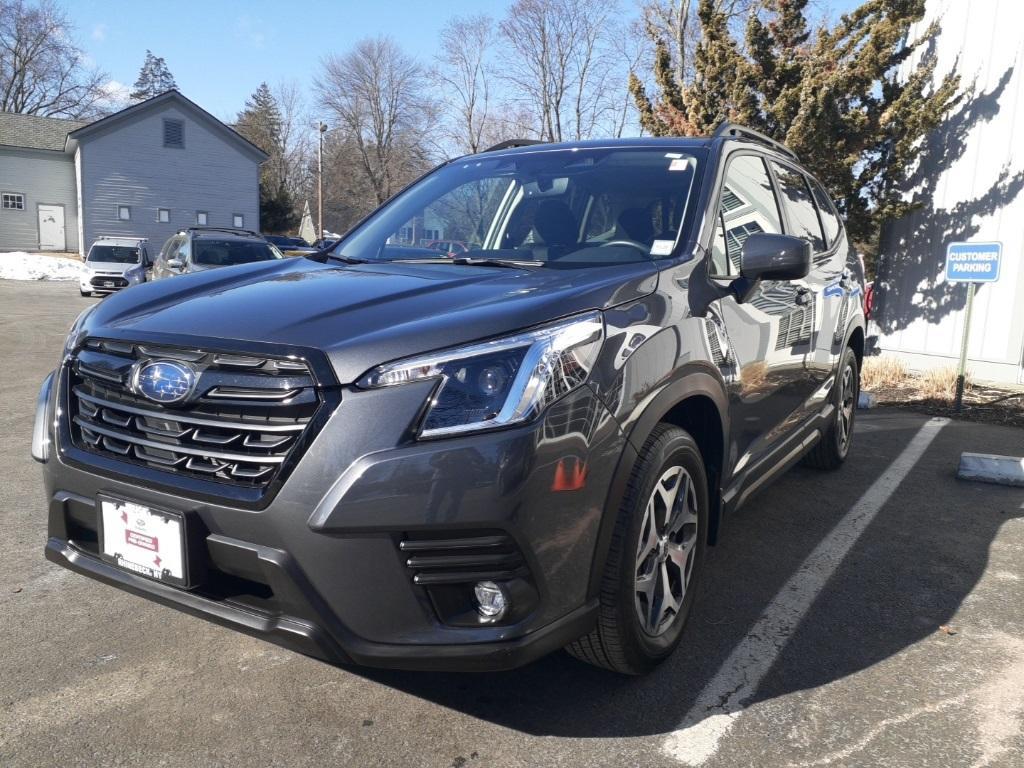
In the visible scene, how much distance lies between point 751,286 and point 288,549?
207 cm

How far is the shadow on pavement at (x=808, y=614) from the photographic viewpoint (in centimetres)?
265

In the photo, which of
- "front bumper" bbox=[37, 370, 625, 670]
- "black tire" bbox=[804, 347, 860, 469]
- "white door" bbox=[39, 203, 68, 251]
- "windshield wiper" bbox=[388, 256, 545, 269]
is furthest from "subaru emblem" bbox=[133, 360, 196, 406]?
"white door" bbox=[39, 203, 68, 251]

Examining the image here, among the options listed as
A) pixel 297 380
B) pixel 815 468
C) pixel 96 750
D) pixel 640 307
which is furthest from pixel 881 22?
pixel 96 750

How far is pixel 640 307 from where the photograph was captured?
2.56 m

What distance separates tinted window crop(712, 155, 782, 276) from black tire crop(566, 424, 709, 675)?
2.75 ft

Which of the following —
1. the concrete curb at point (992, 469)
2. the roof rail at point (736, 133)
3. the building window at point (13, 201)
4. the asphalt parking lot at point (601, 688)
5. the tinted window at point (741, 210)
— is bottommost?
the asphalt parking lot at point (601, 688)

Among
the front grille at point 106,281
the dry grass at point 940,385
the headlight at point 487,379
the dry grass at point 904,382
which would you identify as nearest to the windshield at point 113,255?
the front grille at point 106,281

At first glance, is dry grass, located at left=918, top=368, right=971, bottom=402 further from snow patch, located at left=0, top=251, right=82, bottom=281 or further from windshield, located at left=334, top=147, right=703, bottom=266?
snow patch, located at left=0, top=251, right=82, bottom=281

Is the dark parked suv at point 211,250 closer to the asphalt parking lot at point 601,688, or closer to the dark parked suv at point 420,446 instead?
the asphalt parking lot at point 601,688

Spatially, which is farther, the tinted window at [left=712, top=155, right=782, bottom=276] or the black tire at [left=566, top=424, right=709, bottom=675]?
the tinted window at [left=712, top=155, right=782, bottom=276]

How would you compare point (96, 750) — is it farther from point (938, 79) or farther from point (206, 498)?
point (938, 79)

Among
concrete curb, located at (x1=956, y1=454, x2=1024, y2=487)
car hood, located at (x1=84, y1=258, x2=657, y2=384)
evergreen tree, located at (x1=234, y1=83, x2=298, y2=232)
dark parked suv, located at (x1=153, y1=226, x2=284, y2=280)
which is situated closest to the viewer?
car hood, located at (x1=84, y1=258, x2=657, y2=384)

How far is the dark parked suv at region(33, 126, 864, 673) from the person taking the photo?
207 cm

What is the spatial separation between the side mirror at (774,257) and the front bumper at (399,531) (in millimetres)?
1189
